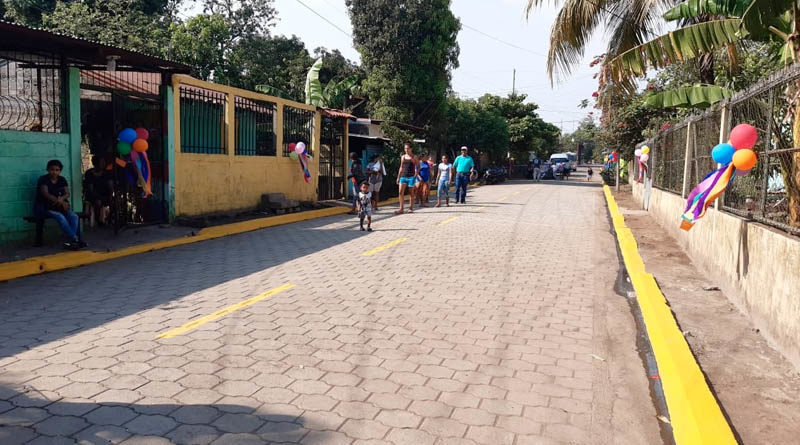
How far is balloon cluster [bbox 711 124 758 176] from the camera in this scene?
5527 millimetres

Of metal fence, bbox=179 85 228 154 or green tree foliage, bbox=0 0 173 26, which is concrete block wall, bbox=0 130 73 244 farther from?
green tree foliage, bbox=0 0 173 26

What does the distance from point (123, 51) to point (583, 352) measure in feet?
27.8

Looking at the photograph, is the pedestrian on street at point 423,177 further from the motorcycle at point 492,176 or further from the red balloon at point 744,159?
the motorcycle at point 492,176

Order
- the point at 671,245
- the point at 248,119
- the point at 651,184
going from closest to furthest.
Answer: the point at 671,245 → the point at 248,119 → the point at 651,184

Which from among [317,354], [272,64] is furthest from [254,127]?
[272,64]

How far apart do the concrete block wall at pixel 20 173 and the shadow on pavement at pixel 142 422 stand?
20.6ft

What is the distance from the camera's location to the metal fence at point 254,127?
15.0 meters

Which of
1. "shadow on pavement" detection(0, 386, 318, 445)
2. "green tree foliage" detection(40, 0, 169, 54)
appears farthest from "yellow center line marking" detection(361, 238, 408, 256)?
"green tree foliage" detection(40, 0, 169, 54)

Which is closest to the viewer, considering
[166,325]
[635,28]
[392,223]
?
[166,325]

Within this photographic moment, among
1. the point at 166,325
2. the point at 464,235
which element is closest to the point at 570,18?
the point at 464,235

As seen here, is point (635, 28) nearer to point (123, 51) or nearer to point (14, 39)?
point (123, 51)

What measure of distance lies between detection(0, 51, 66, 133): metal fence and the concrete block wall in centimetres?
22

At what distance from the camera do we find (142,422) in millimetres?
3455

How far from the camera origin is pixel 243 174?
14.9 m
